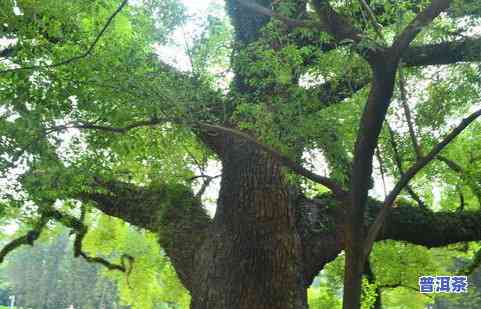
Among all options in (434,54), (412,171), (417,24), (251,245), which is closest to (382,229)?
(251,245)

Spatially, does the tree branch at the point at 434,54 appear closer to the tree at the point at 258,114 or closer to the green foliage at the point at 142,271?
the tree at the point at 258,114

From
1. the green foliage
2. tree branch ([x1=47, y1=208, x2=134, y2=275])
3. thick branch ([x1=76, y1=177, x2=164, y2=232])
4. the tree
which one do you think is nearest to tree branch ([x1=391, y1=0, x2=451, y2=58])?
the tree

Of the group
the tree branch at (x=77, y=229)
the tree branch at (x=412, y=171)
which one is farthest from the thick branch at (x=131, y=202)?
the tree branch at (x=412, y=171)

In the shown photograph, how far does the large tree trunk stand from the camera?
5758 mm

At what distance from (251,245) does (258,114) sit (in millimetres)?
1721

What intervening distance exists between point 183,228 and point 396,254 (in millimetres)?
6296

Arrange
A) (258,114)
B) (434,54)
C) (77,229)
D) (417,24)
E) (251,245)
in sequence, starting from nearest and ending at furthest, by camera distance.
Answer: (417,24) < (258,114) < (434,54) < (251,245) < (77,229)

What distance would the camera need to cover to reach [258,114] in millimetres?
4926

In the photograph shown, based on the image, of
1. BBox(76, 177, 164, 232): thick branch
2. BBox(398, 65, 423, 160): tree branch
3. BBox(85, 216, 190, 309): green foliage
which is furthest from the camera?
BBox(85, 216, 190, 309): green foliage

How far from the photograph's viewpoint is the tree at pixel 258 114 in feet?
13.9

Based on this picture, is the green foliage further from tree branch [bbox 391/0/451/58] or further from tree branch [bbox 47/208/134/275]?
tree branch [bbox 391/0/451/58]

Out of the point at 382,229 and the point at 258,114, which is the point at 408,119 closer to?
the point at 258,114

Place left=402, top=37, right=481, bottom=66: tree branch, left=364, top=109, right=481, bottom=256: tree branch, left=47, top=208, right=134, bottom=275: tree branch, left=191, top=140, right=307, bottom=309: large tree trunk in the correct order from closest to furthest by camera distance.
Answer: left=364, top=109, right=481, bottom=256: tree branch < left=402, top=37, right=481, bottom=66: tree branch < left=191, top=140, right=307, bottom=309: large tree trunk < left=47, top=208, right=134, bottom=275: tree branch

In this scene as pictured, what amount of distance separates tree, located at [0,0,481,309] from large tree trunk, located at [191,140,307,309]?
0.02 metres
